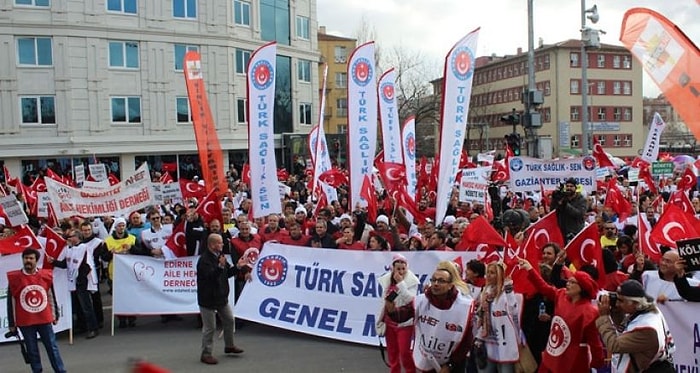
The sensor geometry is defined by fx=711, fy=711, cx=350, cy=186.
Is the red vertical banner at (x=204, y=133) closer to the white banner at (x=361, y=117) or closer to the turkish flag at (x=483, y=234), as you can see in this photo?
the white banner at (x=361, y=117)

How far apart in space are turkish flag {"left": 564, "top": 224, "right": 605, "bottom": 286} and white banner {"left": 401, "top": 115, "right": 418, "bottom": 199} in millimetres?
7009

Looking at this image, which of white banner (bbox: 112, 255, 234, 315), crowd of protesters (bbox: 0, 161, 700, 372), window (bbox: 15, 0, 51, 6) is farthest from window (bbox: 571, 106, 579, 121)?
white banner (bbox: 112, 255, 234, 315)

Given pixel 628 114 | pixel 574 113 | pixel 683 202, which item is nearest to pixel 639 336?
pixel 683 202

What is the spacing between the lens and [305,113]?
47500 mm

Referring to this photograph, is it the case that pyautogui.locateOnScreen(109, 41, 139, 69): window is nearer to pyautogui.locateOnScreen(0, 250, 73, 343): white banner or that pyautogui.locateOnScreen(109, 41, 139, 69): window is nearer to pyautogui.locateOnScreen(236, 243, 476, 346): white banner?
pyautogui.locateOnScreen(0, 250, 73, 343): white banner

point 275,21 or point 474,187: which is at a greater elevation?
point 275,21

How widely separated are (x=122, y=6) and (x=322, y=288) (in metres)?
32.4

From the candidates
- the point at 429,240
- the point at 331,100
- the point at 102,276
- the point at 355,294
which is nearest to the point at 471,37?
the point at 429,240

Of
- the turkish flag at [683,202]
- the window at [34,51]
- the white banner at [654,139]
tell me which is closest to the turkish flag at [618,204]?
the turkish flag at [683,202]

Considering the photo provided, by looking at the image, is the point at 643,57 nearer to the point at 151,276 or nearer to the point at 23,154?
the point at 151,276

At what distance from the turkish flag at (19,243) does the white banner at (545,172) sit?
29.9 feet

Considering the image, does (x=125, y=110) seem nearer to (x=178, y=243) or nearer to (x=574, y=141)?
(x=178, y=243)

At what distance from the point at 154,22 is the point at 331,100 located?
147 ft

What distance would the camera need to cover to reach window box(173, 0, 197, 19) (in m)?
39.5
